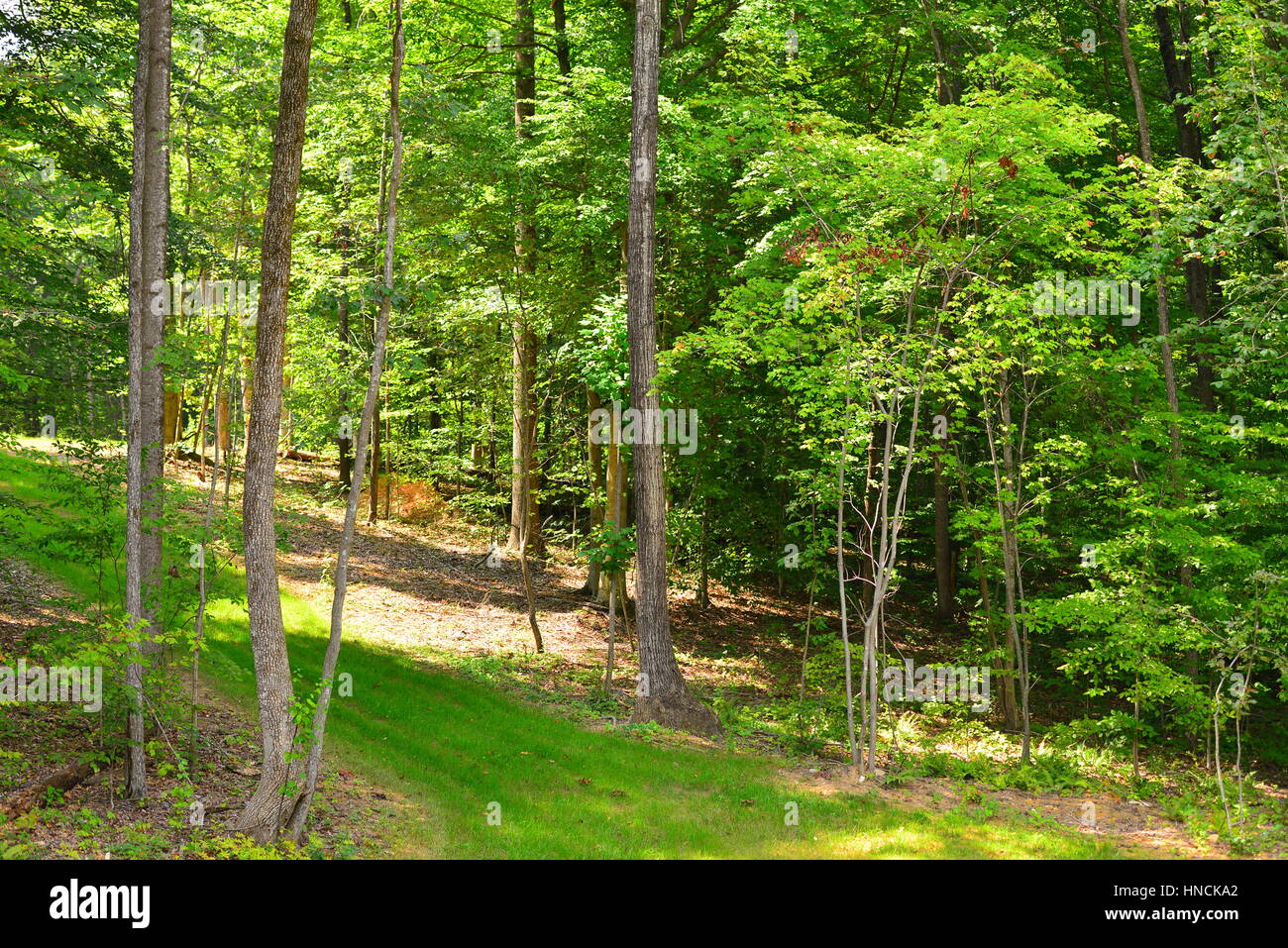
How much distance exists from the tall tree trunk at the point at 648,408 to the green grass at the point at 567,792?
0.84 meters

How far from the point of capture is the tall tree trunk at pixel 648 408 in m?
11.4

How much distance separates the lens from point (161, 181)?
781 centimetres

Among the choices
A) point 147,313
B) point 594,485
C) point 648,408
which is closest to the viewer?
point 147,313

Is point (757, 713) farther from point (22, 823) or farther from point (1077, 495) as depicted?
point (22, 823)

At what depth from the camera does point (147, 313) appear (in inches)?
308

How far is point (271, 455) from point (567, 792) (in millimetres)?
4078

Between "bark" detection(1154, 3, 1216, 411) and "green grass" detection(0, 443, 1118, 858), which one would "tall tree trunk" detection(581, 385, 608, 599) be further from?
"bark" detection(1154, 3, 1216, 411)

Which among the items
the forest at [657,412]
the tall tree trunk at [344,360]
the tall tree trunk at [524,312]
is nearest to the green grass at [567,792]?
the forest at [657,412]

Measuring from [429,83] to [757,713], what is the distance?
824 cm

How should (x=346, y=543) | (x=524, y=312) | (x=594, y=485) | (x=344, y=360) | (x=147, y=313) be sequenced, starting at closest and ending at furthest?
(x=346, y=543)
(x=147, y=313)
(x=524, y=312)
(x=594, y=485)
(x=344, y=360)

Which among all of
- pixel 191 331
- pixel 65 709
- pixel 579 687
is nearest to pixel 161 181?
pixel 191 331

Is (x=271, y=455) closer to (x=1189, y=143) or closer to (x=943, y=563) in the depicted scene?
(x=1189, y=143)

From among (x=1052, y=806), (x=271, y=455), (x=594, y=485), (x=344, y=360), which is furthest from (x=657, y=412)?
(x=344, y=360)

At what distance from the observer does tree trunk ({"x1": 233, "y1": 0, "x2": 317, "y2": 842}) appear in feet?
23.3
